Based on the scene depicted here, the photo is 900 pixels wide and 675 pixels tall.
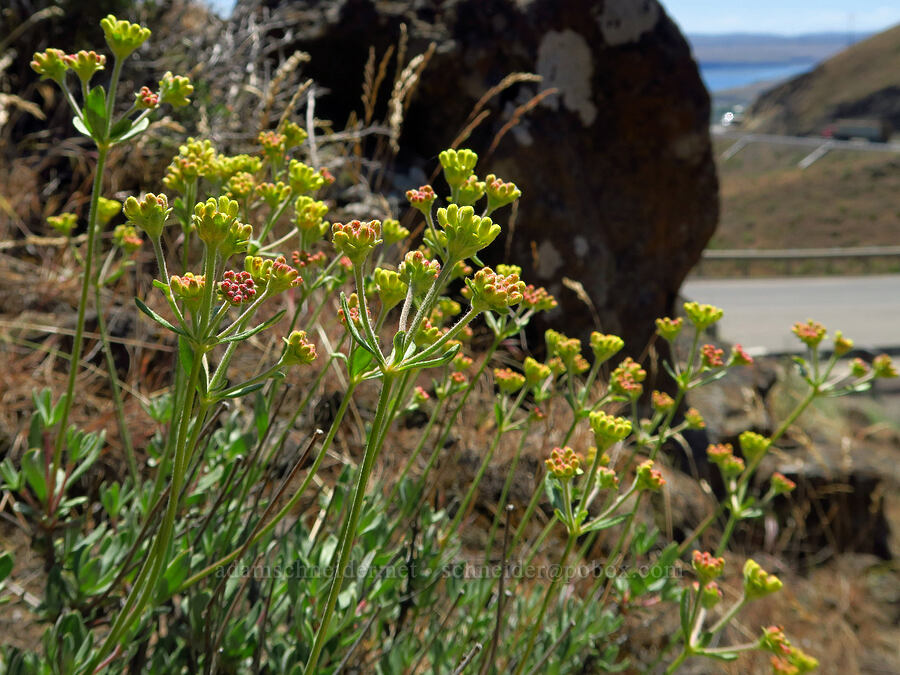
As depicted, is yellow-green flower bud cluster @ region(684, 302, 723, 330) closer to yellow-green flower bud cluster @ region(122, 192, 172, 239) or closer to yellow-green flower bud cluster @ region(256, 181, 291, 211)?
yellow-green flower bud cluster @ region(256, 181, 291, 211)

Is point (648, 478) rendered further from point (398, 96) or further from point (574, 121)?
point (574, 121)

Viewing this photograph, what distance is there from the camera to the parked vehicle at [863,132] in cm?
4753

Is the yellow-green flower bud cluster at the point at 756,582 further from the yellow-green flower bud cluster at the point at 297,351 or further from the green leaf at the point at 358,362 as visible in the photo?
the yellow-green flower bud cluster at the point at 297,351

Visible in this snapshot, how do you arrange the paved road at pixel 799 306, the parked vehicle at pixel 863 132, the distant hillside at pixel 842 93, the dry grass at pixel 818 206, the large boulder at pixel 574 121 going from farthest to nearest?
1. the distant hillside at pixel 842 93
2. the parked vehicle at pixel 863 132
3. the dry grass at pixel 818 206
4. the paved road at pixel 799 306
5. the large boulder at pixel 574 121

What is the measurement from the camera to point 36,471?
1665 mm

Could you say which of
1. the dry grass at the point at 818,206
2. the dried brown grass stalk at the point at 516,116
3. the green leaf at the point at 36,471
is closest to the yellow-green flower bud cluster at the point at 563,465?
the green leaf at the point at 36,471

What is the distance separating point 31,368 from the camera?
2906 millimetres

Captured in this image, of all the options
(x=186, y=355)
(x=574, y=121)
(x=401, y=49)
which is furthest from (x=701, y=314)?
(x=574, y=121)

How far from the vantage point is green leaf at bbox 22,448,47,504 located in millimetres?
1649

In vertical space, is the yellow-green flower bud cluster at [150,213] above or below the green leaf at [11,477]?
above

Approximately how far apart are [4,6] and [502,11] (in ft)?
9.79

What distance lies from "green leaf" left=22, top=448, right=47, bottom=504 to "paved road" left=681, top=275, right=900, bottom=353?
33.5 feet

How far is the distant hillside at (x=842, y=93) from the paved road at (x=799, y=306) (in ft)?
145

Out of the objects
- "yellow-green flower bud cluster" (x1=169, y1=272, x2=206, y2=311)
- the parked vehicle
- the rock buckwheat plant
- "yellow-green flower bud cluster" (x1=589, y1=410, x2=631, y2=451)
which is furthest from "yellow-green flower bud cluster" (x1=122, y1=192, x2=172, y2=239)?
the parked vehicle
